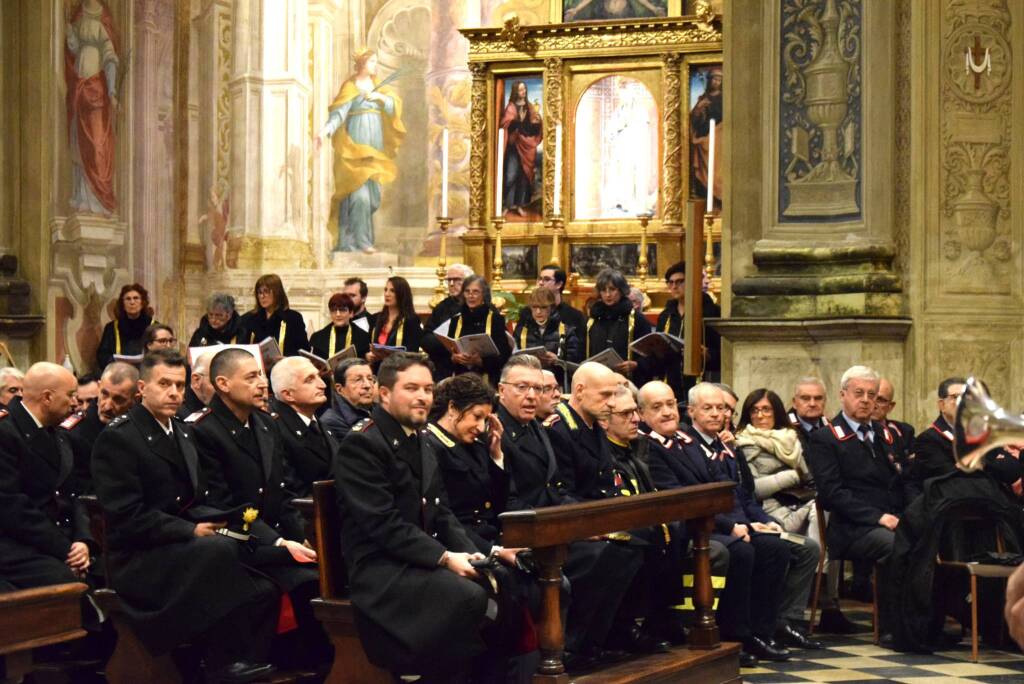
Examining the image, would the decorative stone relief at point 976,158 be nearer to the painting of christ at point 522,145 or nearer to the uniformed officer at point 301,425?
the uniformed officer at point 301,425

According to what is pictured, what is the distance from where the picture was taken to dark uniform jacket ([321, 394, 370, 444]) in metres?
8.85

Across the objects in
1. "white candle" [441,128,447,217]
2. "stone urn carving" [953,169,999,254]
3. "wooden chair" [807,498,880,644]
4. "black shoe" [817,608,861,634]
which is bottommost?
"black shoe" [817,608,861,634]

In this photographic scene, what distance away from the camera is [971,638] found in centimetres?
880

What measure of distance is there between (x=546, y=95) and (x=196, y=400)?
8.13 m

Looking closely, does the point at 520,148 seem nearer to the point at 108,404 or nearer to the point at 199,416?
the point at 108,404

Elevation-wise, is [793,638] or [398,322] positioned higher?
[398,322]

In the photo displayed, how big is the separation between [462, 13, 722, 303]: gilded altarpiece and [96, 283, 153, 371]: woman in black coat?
13.8 ft

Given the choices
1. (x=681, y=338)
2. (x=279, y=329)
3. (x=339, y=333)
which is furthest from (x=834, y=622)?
(x=279, y=329)

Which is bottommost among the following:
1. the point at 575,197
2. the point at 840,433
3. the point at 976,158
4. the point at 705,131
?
the point at 840,433

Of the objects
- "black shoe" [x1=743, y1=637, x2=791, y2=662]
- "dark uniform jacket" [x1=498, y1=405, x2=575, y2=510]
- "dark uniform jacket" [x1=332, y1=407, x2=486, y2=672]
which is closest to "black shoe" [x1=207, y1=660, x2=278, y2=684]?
"dark uniform jacket" [x1=332, y1=407, x2=486, y2=672]

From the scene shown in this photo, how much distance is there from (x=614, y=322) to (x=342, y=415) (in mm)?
3142

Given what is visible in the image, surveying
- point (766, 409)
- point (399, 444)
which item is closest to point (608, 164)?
point (766, 409)

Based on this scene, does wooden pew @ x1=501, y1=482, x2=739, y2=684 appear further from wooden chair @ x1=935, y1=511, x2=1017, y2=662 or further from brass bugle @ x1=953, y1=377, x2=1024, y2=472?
brass bugle @ x1=953, y1=377, x2=1024, y2=472

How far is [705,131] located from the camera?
15.6m
